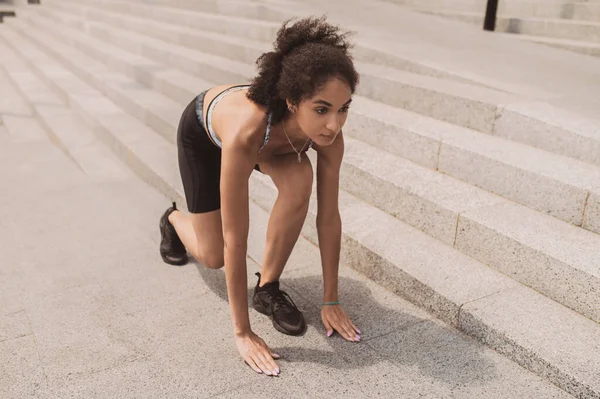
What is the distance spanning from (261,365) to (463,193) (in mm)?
1694

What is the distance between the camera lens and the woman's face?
210cm

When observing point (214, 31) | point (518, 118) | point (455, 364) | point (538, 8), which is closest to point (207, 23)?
point (214, 31)

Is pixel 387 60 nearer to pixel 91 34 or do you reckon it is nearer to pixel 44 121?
pixel 44 121

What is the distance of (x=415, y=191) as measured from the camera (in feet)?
11.4

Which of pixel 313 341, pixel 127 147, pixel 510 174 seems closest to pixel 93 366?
pixel 313 341

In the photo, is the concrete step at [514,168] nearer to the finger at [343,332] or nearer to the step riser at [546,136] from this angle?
the step riser at [546,136]

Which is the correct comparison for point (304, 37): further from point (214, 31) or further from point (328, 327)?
point (214, 31)

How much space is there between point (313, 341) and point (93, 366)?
1011 millimetres

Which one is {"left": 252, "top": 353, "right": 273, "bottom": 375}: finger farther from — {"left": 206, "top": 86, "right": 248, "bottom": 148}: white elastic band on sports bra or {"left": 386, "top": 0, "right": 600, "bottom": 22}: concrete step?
{"left": 386, "top": 0, "right": 600, "bottom": 22}: concrete step

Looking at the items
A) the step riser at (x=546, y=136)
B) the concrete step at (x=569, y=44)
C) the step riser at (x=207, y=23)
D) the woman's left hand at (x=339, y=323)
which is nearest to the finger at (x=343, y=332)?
the woman's left hand at (x=339, y=323)

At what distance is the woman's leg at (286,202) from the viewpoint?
2670 millimetres

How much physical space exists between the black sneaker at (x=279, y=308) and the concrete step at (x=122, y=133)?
172 centimetres

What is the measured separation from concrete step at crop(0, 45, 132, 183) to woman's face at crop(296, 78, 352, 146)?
341 centimetres

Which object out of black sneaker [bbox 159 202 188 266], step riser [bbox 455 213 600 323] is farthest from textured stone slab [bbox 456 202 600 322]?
black sneaker [bbox 159 202 188 266]
